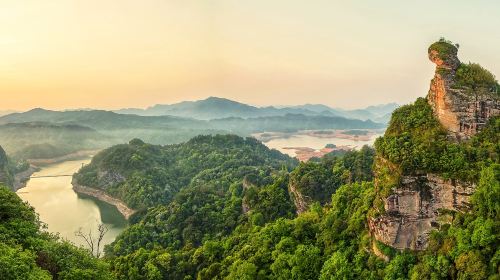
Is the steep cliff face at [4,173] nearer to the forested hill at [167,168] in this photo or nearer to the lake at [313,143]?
the forested hill at [167,168]

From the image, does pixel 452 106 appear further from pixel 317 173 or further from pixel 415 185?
pixel 317 173

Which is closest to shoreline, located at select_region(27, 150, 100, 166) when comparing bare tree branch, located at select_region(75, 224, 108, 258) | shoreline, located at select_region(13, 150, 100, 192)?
shoreline, located at select_region(13, 150, 100, 192)

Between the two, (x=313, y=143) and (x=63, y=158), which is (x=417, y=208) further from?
(x=313, y=143)

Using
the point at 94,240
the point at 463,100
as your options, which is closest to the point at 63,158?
the point at 94,240

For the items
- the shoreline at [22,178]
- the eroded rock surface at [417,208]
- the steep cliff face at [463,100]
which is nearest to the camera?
the eroded rock surface at [417,208]

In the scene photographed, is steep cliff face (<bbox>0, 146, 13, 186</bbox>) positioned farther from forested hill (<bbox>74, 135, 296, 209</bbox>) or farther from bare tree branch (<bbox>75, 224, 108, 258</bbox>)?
bare tree branch (<bbox>75, 224, 108, 258</bbox>)

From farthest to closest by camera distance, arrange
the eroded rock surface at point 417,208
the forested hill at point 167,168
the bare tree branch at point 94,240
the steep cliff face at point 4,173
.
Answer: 1. the steep cliff face at point 4,173
2. the forested hill at point 167,168
3. the bare tree branch at point 94,240
4. the eroded rock surface at point 417,208

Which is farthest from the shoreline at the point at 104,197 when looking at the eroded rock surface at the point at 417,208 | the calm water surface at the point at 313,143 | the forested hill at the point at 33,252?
the calm water surface at the point at 313,143
